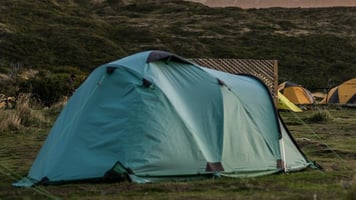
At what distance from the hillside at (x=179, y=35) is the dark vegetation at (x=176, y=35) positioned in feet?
0.25

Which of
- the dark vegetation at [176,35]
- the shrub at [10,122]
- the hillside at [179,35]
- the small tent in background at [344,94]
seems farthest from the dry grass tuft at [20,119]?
the hillside at [179,35]

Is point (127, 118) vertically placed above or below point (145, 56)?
below

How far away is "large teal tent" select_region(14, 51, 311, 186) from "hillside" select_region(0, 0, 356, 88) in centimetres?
3655

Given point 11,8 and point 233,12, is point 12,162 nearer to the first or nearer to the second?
point 11,8

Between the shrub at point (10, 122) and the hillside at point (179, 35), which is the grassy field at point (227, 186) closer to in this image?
the shrub at point (10, 122)

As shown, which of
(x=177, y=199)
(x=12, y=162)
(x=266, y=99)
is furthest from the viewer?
(x=12, y=162)

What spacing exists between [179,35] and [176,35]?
15.5 inches

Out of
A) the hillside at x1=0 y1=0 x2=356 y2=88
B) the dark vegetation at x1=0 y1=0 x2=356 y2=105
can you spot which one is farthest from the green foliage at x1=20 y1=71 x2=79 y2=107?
the hillside at x1=0 y1=0 x2=356 y2=88

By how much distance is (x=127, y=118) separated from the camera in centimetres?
929

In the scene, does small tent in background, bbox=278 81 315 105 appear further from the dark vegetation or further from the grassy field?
the grassy field

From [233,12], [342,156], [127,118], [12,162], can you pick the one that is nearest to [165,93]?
[127,118]

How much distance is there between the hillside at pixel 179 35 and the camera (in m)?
53.7

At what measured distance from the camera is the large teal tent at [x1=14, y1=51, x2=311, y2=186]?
9070mm

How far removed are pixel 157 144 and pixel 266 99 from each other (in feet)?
7.60
